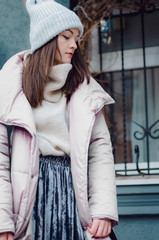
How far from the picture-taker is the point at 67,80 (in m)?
2.19

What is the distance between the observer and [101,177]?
6.57 ft

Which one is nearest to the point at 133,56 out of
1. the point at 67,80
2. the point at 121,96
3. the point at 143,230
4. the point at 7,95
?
the point at 121,96

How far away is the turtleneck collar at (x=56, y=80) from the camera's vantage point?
6.79 ft

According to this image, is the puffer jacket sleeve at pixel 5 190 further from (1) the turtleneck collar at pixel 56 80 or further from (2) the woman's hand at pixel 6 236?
(1) the turtleneck collar at pixel 56 80

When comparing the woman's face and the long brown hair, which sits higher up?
the woman's face

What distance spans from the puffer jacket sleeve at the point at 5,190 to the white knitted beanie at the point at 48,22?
51 centimetres

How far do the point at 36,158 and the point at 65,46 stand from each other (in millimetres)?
625

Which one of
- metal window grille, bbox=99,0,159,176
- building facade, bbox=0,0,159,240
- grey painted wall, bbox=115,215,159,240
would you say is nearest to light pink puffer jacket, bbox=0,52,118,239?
grey painted wall, bbox=115,215,159,240

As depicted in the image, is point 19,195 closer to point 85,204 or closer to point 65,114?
point 85,204

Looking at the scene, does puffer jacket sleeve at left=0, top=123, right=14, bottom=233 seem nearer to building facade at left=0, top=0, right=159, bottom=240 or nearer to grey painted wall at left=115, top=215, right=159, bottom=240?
grey painted wall at left=115, top=215, right=159, bottom=240

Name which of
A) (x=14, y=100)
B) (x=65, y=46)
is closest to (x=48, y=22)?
(x=65, y=46)

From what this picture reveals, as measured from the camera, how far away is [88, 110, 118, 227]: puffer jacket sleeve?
6.39ft

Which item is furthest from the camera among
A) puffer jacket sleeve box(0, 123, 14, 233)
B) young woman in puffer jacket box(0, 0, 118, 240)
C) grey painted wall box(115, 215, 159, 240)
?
grey painted wall box(115, 215, 159, 240)

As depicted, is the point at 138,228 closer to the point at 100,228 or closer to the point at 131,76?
the point at 100,228
